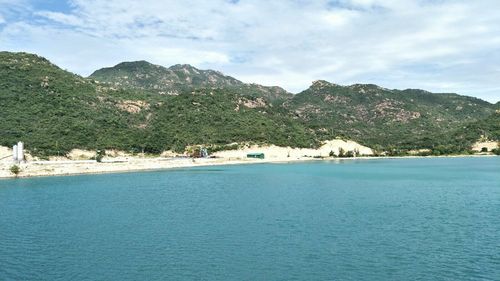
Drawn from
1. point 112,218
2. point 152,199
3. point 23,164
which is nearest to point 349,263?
point 112,218

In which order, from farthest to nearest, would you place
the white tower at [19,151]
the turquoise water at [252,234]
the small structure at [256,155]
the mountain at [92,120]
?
the small structure at [256,155] → the mountain at [92,120] → the white tower at [19,151] → the turquoise water at [252,234]

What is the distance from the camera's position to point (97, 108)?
175 m

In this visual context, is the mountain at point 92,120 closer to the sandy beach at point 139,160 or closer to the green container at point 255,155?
the sandy beach at point 139,160

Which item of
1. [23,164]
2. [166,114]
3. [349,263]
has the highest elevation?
[166,114]

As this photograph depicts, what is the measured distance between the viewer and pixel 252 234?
134 ft

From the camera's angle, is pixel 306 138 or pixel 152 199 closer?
pixel 152 199

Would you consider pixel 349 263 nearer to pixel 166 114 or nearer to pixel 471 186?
pixel 471 186

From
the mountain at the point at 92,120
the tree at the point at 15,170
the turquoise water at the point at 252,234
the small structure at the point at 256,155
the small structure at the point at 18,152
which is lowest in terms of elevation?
the turquoise water at the point at 252,234

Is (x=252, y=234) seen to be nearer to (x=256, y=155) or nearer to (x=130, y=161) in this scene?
(x=130, y=161)

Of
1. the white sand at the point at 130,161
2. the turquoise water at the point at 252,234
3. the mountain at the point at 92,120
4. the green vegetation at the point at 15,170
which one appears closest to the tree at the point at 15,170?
the green vegetation at the point at 15,170

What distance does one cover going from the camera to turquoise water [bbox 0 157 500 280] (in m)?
30.4

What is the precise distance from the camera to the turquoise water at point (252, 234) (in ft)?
99.8

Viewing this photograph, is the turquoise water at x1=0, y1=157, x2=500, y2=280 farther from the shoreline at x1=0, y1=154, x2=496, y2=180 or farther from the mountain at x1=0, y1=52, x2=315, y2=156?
the mountain at x1=0, y1=52, x2=315, y2=156

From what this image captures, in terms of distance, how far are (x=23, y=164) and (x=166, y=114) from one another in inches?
3422
